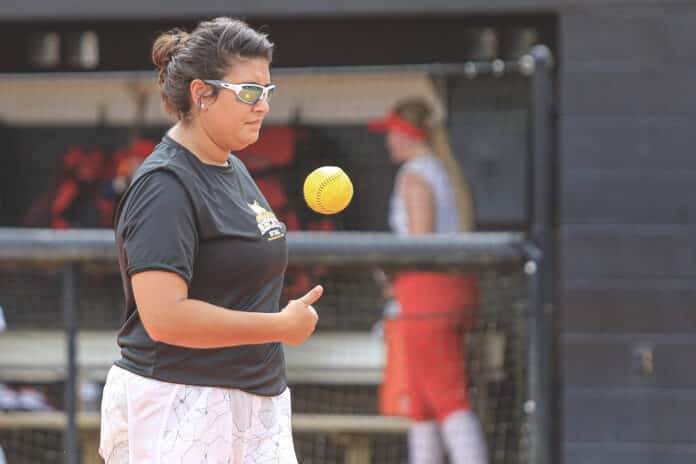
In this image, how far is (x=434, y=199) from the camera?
5922mm

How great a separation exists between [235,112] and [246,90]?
0.06 meters

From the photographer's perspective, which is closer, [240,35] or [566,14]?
[240,35]

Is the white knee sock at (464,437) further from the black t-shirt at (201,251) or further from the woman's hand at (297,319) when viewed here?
the woman's hand at (297,319)

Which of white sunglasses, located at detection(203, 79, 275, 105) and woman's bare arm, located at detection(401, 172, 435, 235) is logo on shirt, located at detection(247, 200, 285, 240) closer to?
white sunglasses, located at detection(203, 79, 275, 105)

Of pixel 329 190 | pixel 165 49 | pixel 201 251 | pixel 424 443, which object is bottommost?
pixel 424 443

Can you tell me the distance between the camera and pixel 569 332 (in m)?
6.18

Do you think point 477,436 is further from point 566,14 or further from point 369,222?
point 566,14

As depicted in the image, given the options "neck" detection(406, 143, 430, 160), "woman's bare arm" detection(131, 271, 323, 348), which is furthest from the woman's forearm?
"neck" detection(406, 143, 430, 160)

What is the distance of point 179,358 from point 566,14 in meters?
3.89

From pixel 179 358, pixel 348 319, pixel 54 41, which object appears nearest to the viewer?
pixel 179 358

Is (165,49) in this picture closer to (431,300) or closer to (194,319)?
(194,319)

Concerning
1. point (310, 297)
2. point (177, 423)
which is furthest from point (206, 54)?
point (177, 423)

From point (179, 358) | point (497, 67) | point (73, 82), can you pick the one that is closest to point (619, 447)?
point (497, 67)

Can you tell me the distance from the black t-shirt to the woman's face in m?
0.08
